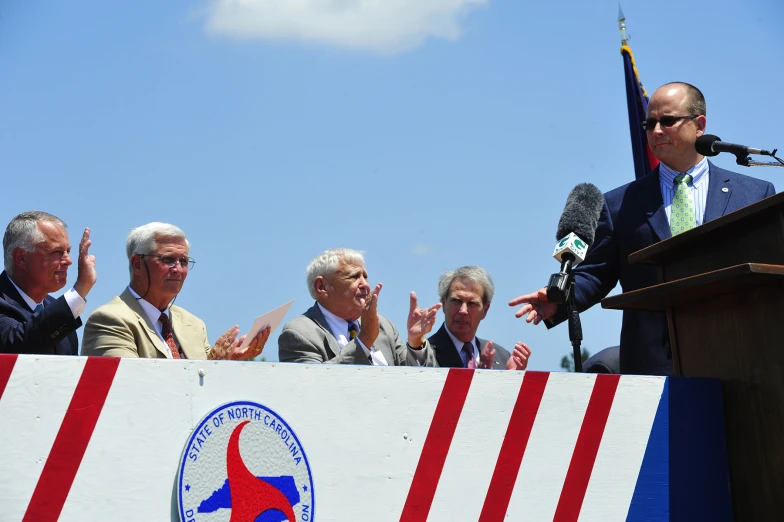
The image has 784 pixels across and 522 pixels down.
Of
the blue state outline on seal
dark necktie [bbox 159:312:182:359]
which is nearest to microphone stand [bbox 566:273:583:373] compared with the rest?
the blue state outline on seal

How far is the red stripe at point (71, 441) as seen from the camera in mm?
2359

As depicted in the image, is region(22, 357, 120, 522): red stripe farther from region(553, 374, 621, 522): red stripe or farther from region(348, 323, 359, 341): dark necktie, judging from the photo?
Result: region(348, 323, 359, 341): dark necktie

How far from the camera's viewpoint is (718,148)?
11.4ft

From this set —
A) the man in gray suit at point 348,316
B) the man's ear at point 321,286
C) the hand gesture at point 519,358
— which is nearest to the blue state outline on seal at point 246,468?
the man in gray suit at point 348,316

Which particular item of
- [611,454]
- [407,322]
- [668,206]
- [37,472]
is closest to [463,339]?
[407,322]

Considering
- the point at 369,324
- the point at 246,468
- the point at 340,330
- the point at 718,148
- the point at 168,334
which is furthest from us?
the point at 340,330

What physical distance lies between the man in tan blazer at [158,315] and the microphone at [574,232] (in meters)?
1.39

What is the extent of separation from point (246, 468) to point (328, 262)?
2.60 metres

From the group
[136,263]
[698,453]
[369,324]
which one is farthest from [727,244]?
[136,263]

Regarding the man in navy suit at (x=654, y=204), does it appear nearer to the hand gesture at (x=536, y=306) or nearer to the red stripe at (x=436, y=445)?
the hand gesture at (x=536, y=306)

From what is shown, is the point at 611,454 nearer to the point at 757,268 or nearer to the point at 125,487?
the point at 757,268

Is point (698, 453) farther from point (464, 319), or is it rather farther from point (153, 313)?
point (464, 319)

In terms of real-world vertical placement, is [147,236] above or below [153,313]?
above

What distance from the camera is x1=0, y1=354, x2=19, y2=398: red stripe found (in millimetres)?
2375
